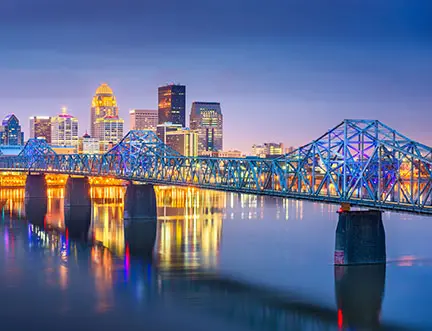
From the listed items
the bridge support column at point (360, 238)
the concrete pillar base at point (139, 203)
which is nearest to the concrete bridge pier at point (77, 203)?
the concrete pillar base at point (139, 203)

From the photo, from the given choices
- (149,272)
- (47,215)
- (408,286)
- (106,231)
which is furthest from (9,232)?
(408,286)

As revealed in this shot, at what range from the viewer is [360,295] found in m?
55.1

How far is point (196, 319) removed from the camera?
4934 cm

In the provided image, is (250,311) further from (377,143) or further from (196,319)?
(377,143)

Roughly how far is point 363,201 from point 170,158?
49529 millimetres

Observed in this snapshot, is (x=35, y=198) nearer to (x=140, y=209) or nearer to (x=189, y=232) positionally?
(x=140, y=209)

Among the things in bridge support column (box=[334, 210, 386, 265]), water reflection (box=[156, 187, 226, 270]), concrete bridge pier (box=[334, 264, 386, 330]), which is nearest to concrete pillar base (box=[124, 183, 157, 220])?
water reflection (box=[156, 187, 226, 270])

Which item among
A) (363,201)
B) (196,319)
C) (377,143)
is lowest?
(196,319)

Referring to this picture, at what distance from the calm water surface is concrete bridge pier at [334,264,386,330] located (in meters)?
0.07

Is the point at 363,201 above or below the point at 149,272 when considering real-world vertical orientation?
above

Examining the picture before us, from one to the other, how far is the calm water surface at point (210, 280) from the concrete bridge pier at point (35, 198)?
1540 cm

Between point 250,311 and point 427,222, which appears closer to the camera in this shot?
point 250,311

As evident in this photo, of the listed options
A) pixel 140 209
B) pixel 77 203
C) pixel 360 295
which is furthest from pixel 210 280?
pixel 77 203

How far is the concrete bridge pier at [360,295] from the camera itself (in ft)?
161
